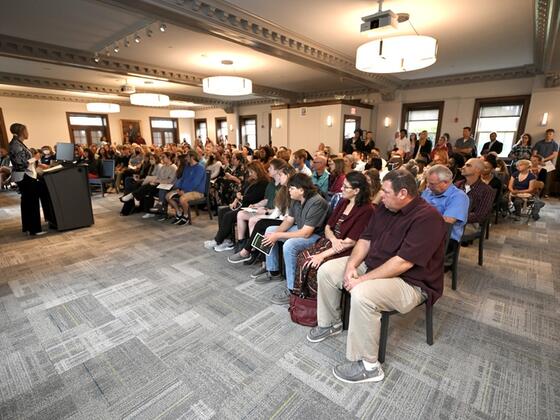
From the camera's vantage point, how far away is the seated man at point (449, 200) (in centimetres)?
241

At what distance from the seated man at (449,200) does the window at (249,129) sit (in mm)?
11436

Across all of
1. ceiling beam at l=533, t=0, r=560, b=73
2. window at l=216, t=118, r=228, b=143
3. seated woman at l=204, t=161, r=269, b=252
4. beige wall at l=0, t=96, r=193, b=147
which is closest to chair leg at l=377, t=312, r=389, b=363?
seated woman at l=204, t=161, r=269, b=252

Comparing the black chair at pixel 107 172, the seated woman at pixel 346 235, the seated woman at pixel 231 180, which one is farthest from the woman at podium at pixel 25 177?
the seated woman at pixel 346 235

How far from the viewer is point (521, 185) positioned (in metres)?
5.02

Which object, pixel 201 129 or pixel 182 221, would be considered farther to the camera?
pixel 201 129

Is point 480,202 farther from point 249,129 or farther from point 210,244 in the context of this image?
point 249,129

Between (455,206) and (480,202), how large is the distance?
30.9 inches

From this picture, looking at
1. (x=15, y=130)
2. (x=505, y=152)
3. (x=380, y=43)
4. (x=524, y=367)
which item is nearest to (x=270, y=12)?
(x=380, y=43)

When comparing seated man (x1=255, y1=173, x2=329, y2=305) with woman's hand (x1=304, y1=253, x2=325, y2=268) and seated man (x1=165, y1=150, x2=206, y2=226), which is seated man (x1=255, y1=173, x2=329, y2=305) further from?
seated man (x1=165, y1=150, x2=206, y2=226)

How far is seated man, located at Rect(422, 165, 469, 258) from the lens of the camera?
2410mm

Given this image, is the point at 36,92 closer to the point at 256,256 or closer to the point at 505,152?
the point at 256,256

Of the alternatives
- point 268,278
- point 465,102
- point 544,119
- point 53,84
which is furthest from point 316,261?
point 53,84

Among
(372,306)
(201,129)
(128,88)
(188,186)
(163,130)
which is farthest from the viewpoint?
(201,129)

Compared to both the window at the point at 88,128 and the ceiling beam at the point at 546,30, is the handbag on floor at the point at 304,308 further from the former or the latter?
the window at the point at 88,128
